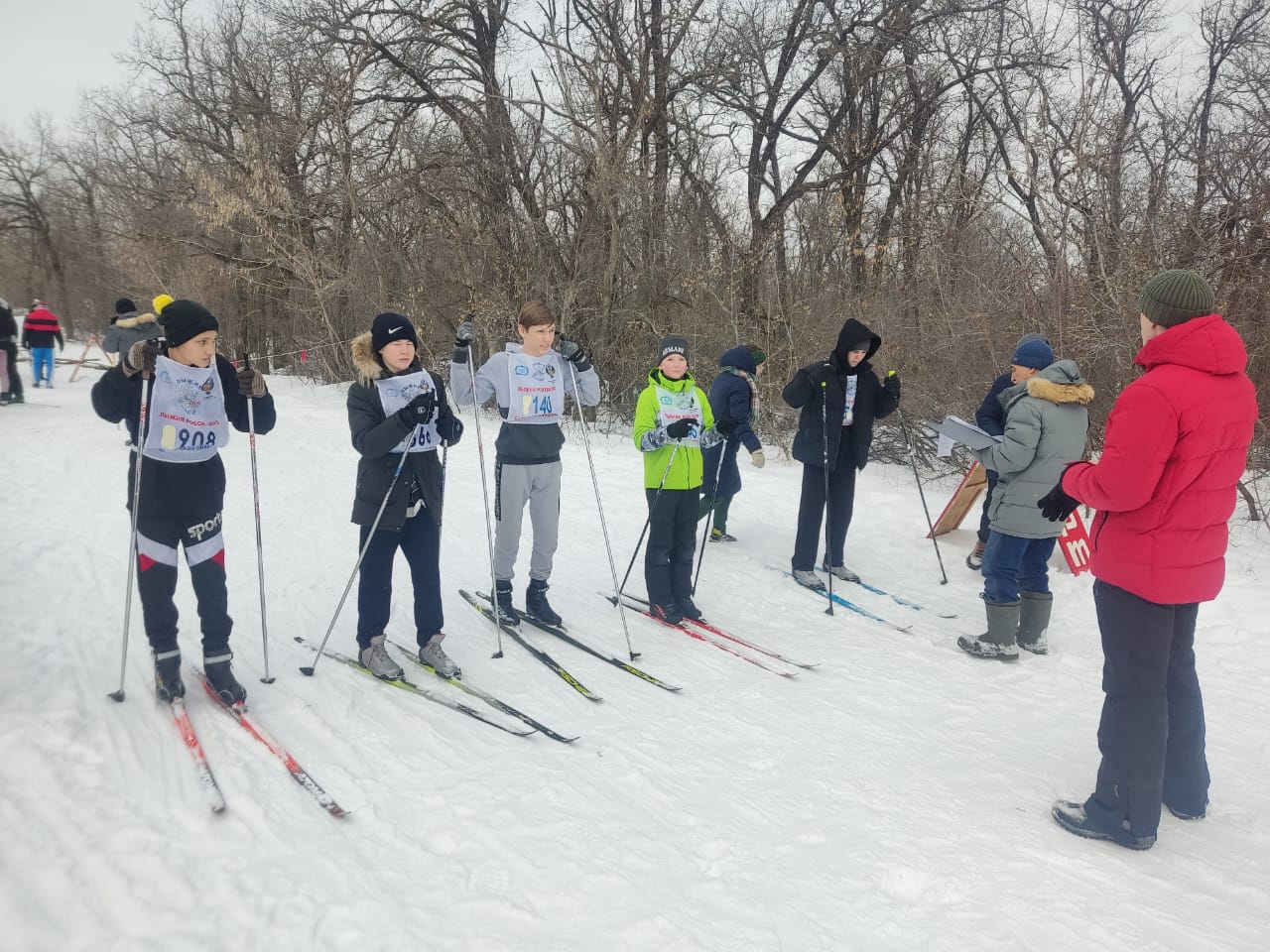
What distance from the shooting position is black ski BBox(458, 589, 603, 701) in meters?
4.09

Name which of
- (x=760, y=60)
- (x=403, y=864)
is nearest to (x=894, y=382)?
(x=403, y=864)

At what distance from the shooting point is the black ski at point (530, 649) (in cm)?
409

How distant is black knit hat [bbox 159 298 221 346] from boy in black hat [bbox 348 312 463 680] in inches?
27.4

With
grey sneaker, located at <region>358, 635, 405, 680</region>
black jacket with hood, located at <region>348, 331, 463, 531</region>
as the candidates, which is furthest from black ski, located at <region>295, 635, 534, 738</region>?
black jacket with hood, located at <region>348, 331, 463, 531</region>

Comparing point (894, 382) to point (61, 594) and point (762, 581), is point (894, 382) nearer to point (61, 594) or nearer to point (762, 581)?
point (762, 581)

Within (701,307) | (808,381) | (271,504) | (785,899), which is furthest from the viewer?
(701,307)

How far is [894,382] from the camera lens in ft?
19.3

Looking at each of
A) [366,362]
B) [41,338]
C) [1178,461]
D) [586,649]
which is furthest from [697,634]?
[41,338]

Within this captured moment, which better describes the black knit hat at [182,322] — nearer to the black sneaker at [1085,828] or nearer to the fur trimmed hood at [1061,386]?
the black sneaker at [1085,828]

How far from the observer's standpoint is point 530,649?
457cm

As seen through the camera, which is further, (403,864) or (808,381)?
(808,381)

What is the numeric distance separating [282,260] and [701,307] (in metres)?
8.43

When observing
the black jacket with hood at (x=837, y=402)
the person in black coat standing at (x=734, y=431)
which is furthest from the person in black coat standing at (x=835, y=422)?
the person in black coat standing at (x=734, y=431)

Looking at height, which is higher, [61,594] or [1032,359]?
[1032,359]
